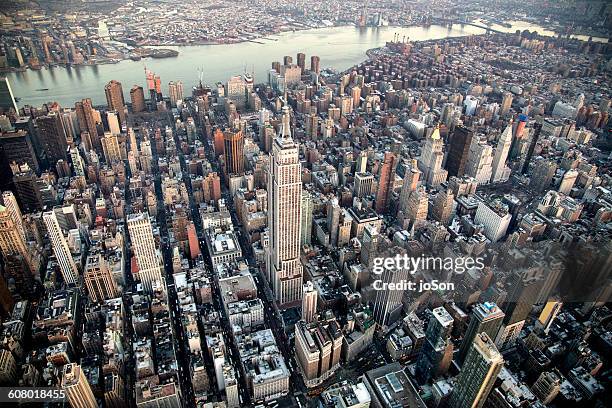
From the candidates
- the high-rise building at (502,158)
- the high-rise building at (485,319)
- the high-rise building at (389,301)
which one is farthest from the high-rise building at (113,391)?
the high-rise building at (502,158)

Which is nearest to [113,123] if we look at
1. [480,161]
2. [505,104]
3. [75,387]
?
[75,387]

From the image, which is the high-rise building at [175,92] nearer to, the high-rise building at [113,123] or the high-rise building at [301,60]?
the high-rise building at [113,123]

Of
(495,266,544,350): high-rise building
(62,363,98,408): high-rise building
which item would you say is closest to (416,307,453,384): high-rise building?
(495,266,544,350): high-rise building

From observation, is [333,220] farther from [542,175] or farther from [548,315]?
[542,175]

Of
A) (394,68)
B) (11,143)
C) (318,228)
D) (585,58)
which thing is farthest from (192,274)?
(585,58)

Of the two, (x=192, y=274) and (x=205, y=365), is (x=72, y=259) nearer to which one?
(x=192, y=274)
